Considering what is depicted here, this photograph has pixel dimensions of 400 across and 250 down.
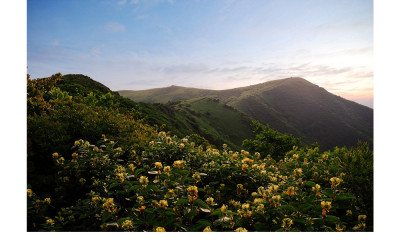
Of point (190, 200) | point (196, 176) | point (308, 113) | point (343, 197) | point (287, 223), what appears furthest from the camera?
point (308, 113)

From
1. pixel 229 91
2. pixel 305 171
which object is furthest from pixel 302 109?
pixel 305 171

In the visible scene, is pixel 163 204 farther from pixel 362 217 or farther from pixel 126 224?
pixel 362 217

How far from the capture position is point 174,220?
2324mm

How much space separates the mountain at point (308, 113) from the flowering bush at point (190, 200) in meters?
66.9

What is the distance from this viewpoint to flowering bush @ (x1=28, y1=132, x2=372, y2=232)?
232 cm

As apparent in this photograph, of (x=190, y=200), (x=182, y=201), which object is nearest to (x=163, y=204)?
(x=182, y=201)

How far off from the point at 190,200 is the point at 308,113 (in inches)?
3814

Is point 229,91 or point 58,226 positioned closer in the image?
point 58,226

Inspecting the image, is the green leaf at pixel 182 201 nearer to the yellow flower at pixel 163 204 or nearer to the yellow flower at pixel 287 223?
the yellow flower at pixel 163 204

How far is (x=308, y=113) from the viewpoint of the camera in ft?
287

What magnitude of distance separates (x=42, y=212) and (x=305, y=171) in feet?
14.4

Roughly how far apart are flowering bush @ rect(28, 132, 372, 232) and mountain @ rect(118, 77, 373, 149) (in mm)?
66917
